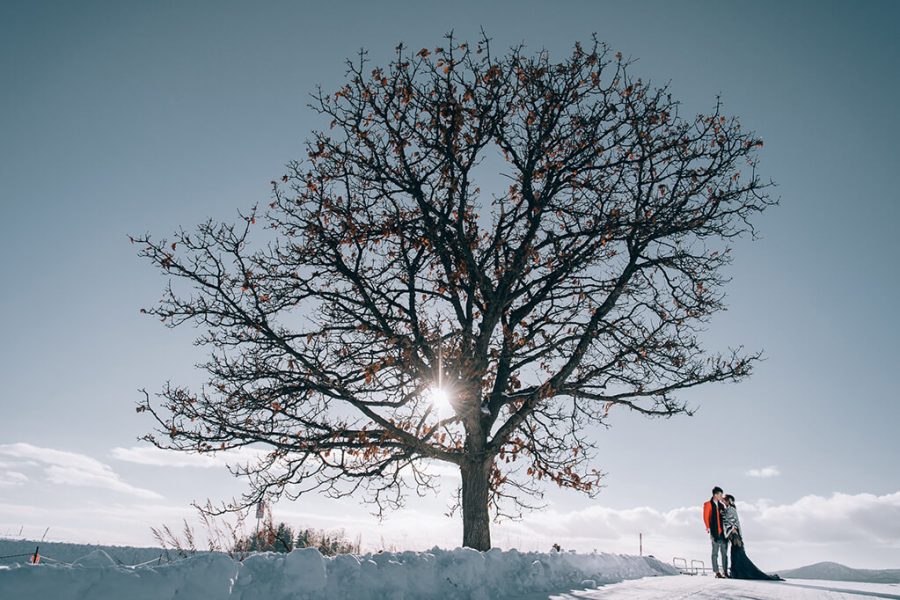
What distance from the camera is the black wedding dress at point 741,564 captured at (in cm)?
1245

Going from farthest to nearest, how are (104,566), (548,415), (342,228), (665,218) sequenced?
Result: (548,415)
(665,218)
(342,228)
(104,566)

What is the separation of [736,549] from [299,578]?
12.2 metres

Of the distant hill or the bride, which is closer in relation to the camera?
the bride

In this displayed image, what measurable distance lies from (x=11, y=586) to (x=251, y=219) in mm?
8147

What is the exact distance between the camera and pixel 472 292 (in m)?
11.0

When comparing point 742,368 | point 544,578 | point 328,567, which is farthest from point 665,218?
point 328,567

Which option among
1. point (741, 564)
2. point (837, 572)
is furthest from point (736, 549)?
point (837, 572)

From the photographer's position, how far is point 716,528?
13.4m

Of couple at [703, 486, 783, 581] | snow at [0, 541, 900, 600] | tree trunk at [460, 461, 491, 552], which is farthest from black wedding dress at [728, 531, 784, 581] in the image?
tree trunk at [460, 461, 491, 552]

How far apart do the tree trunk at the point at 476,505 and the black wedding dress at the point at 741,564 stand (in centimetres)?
667

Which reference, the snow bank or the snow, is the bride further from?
the snow bank

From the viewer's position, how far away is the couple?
41.4 feet

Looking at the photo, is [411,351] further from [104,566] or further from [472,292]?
[104,566]

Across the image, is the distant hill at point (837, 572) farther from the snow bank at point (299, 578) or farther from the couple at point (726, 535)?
the snow bank at point (299, 578)
